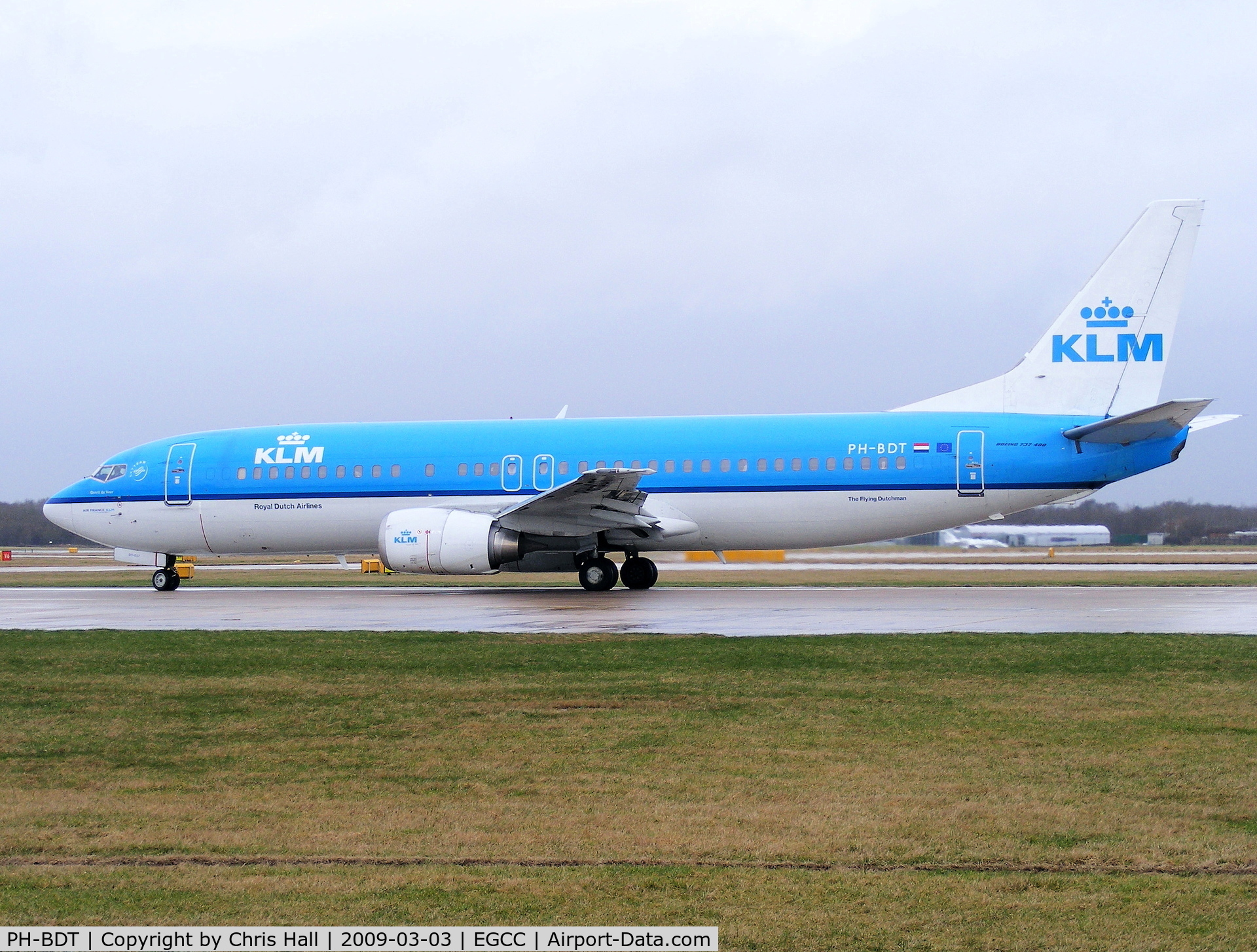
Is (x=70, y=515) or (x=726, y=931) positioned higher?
(x=70, y=515)

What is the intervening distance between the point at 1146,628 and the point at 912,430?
31.4 feet

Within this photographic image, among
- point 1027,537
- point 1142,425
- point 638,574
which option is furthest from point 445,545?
point 1027,537

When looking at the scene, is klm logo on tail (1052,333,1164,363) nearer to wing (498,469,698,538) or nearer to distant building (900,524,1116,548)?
wing (498,469,698,538)

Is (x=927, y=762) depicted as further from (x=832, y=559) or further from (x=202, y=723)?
(x=832, y=559)

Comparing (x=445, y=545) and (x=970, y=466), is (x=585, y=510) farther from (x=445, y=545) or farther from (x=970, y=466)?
(x=970, y=466)

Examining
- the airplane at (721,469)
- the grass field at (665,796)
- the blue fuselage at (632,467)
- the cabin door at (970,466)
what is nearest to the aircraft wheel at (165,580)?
the blue fuselage at (632,467)

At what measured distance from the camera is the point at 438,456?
26422 mm

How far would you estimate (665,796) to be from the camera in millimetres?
7078

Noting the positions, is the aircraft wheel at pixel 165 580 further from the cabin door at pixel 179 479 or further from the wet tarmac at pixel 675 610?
the cabin door at pixel 179 479

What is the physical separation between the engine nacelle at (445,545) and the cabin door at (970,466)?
29.0 ft

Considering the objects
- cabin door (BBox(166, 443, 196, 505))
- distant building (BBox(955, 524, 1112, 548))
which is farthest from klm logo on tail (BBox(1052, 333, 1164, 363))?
distant building (BBox(955, 524, 1112, 548))

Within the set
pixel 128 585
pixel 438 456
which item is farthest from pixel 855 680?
pixel 128 585
